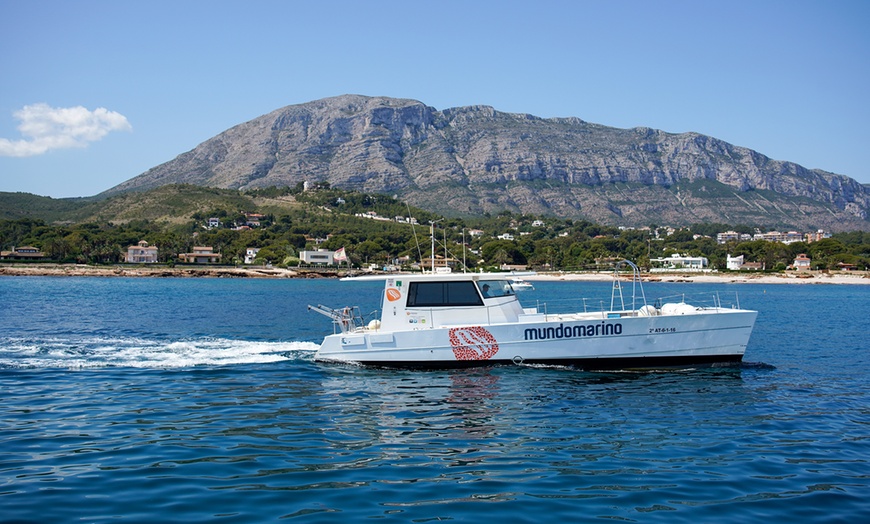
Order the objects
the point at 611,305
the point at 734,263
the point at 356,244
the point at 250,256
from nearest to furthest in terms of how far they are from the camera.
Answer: the point at 611,305, the point at 250,256, the point at 734,263, the point at 356,244

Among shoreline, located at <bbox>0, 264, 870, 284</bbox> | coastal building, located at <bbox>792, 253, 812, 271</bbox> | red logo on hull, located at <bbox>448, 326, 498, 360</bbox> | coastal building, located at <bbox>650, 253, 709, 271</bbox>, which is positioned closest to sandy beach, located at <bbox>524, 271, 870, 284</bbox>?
shoreline, located at <bbox>0, 264, 870, 284</bbox>

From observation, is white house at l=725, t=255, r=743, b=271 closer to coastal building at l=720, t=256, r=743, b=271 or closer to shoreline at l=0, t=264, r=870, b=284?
coastal building at l=720, t=256, r=743, b=271

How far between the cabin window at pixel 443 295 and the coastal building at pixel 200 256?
4593 inches

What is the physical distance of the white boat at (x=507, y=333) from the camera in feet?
61.1

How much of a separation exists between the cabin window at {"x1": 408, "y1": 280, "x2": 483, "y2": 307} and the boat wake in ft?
13.9

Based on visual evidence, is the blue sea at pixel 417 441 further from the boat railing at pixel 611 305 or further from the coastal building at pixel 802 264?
the coastal building at pixel 802 264

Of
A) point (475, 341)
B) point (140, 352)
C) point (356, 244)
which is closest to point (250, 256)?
point (356, 244)

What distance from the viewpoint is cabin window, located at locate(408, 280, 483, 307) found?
19703 millimetres

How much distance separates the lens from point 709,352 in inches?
755

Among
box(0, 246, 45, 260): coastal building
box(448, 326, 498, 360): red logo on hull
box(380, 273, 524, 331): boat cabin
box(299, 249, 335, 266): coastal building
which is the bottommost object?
box(448, 326, 498, 360): red logo on hull

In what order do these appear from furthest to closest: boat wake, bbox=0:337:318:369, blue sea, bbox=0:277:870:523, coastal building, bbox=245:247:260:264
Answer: coastal building, bbox=245:247:260:264, boat wake, bbox=0:337:318:369, blue sea, bbox=0:277:870:523

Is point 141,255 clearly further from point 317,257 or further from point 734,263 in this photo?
point 734,263

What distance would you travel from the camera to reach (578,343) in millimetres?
18625

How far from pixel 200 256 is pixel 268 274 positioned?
72.7 ft
